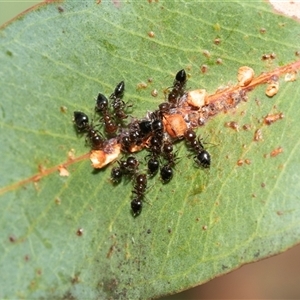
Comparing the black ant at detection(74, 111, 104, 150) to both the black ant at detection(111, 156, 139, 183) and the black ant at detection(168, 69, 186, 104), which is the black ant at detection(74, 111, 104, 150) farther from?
the black ant at detection(168, 69, 186, 104)

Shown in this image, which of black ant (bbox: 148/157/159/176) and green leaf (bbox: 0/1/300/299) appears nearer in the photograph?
green leaf (bbox: 0/1/300/299)

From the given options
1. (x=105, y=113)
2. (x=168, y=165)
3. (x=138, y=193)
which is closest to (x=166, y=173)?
(x=168, y=165)

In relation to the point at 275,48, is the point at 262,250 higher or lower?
lower

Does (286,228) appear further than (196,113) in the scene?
No

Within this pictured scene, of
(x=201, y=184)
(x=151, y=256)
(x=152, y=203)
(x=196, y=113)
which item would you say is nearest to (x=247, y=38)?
(x=196, y=113)

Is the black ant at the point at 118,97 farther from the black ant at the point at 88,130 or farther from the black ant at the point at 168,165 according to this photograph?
the black ant at the point at 168,165

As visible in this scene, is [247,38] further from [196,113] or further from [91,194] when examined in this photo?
[91,194]

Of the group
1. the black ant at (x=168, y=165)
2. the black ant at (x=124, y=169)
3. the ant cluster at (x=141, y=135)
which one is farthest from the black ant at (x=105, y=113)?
the black ant at (x=168, y=165)

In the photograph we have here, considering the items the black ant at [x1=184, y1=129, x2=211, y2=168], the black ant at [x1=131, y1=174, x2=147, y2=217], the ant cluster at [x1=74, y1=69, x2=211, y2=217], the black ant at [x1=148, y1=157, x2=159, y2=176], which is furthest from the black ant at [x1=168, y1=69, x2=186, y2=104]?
the black ant at [x1=131, y1=174, x2=147, y2=217]
